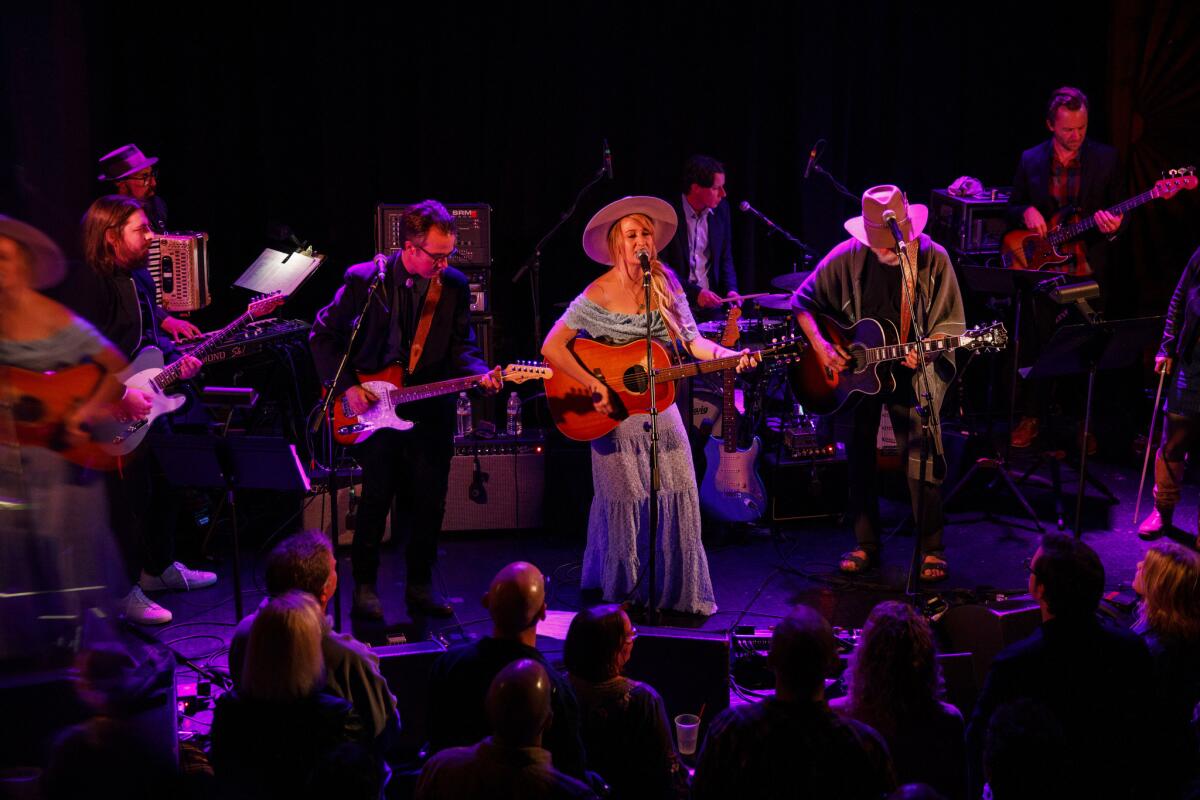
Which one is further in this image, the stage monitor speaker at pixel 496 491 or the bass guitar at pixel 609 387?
the stage monitor speaker at pixel 496 491

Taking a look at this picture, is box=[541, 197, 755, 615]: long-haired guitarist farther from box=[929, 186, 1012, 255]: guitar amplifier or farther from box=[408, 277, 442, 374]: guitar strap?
box=[929, 186, 1012, 255]: guitar amplifier

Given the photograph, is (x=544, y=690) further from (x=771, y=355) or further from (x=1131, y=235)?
(x=1131, y=235)

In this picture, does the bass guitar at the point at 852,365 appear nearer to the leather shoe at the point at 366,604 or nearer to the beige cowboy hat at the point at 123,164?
the leather shoe at the point at 366,604

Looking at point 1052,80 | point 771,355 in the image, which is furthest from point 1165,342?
point 1052,80

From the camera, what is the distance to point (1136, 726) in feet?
13.1

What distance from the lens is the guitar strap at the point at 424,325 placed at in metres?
6.55

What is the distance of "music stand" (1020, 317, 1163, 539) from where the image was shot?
7098mm

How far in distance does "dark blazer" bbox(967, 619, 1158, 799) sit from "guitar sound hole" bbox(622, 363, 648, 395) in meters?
2.78

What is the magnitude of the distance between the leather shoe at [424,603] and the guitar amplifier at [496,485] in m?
1.51

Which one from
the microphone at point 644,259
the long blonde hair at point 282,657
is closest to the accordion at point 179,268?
the microphone at point 644,259

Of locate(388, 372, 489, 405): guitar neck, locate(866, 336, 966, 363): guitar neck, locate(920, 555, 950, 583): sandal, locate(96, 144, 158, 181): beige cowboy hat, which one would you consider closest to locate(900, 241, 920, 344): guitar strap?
locate(866, 336, 966, 363): guitar neck

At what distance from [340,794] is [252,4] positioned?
7773mm

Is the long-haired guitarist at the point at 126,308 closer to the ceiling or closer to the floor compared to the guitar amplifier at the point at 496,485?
closer to the ceiling

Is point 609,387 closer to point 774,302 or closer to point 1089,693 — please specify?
point 774,302
